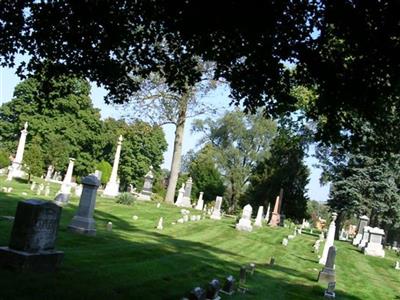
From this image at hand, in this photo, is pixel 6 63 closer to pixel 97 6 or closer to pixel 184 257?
pixel 97 6

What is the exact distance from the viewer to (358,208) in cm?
4509

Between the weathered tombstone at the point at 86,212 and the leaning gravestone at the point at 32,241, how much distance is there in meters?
7.23

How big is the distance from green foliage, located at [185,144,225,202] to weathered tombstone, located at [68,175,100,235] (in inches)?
1938

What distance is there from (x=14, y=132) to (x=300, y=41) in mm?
59045

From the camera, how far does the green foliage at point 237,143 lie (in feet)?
217

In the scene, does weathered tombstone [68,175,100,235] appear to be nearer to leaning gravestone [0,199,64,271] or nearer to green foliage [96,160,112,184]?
leaning gravestone [0,199,64,271]

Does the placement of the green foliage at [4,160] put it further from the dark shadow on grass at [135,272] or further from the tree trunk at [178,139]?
the dark shadow on grass at [135,272]

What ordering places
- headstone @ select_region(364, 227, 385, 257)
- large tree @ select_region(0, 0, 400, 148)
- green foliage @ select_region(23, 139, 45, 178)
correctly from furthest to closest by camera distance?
green foliage @ select_region(23, 139, 45, 178), headstone @ select_region(364, 227, 385, 257), large tree @ select_region(0, 0, 400, 148)

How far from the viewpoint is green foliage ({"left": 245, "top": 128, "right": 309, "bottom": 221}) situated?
57156 millimetres

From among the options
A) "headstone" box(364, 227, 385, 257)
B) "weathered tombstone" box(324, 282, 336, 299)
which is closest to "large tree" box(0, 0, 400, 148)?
"weathered tombstone" box(324, 282, 336, 299)

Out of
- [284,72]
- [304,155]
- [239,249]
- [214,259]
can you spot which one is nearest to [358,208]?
[304,155]

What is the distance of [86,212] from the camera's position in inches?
725

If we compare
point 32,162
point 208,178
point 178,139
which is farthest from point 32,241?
point 208,178

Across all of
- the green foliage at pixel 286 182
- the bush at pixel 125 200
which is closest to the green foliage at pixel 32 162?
the bush at pixel 125 200
